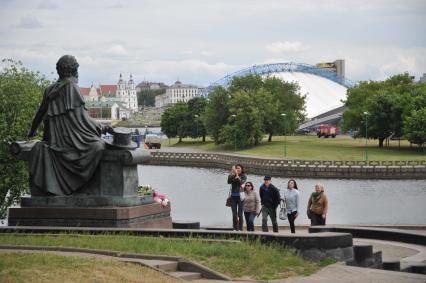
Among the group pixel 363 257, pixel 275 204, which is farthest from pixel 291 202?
pixel 363 257

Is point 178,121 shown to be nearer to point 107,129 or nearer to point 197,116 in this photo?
point 197,116

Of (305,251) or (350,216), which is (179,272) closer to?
(305,251)

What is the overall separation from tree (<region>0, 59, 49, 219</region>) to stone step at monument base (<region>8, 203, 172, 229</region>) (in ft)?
47.3

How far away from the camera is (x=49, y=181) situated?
18219 millimetres

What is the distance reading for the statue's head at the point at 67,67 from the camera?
18.8 m

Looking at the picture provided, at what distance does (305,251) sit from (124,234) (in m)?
3.48

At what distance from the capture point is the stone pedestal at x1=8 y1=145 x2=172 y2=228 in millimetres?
17688

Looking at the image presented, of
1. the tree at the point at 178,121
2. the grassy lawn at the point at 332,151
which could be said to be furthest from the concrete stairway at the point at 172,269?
the tree at the point at 178,121

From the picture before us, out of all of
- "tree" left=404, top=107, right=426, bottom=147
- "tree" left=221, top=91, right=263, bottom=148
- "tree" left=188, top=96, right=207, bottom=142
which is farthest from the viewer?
"tree" left=188, top=96, right=207, bottom=142

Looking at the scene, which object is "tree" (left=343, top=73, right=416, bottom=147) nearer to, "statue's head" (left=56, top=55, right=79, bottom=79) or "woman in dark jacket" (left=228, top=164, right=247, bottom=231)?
"woman in dark jacket" (left=228, top=164, right=247, bottom=231)

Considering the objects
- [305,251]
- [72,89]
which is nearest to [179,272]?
[305,251]

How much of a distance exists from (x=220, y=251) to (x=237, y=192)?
7452mm

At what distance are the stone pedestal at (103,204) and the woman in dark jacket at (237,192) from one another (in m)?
3.06

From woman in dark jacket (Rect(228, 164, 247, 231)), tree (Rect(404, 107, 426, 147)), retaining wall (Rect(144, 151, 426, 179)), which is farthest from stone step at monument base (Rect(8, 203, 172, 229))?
tree (Rect(404, 107, 426, 147))
